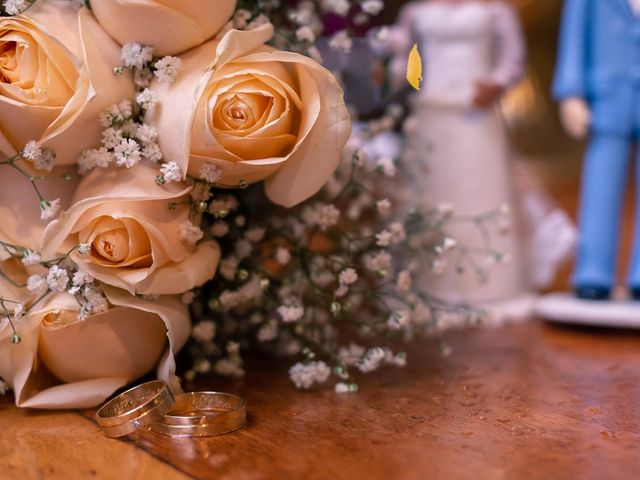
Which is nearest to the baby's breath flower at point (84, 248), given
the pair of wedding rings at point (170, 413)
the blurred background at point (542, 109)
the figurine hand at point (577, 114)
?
the pair of wedding rings at point (170, 413)

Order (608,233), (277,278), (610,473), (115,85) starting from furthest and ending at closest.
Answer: (608,233), (277,278), (115,85), (610,473)

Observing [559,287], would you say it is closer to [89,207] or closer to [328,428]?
[328,428]

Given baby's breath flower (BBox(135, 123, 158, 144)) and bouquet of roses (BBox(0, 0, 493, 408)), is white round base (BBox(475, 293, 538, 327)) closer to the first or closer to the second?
bouquet of roses (BBox(0, 0, 493, 408))

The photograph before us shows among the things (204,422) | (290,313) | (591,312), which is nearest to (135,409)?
(204,422)

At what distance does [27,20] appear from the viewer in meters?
0.60

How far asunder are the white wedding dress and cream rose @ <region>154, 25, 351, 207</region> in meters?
0.40

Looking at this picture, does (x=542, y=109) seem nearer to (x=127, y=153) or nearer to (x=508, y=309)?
(x=508, y=309)

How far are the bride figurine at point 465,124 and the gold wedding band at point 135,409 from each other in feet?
1.57

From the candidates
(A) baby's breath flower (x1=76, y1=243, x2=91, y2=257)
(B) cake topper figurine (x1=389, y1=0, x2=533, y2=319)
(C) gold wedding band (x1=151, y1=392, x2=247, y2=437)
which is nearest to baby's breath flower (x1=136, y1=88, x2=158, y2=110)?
(A) baby's breath flower (x1=76, y1=243, x2=91, y2=257)

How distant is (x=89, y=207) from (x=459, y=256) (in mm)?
536

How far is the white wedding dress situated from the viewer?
3.32 ft

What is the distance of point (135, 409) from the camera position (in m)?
0.58

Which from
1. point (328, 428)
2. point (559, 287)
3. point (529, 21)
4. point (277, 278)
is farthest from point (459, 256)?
point (529, 21)

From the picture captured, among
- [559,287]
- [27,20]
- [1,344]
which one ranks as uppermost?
[27,20]
